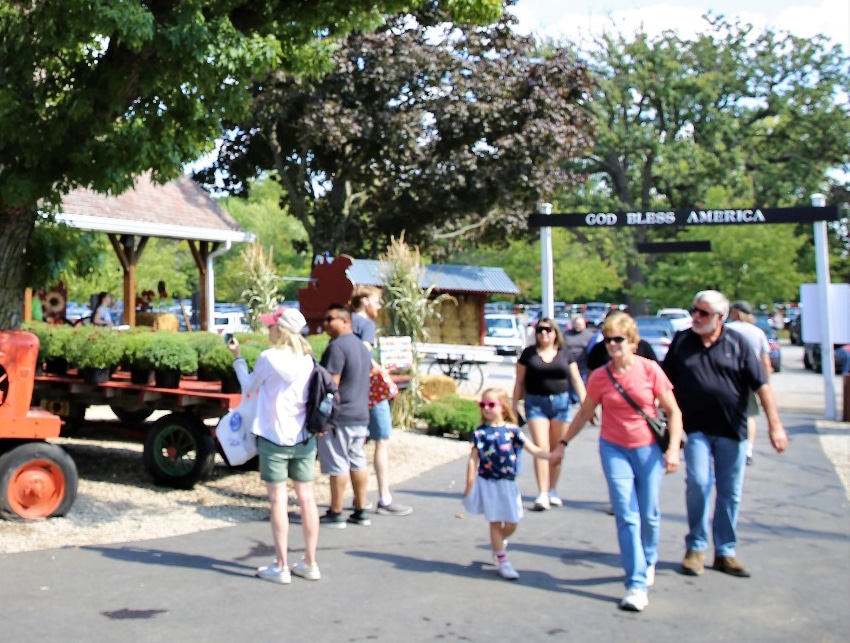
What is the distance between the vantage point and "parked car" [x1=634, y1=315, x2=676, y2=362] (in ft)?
84.0

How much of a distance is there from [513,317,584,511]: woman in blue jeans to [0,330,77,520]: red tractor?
3624 millimetres

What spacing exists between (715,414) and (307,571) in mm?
2734

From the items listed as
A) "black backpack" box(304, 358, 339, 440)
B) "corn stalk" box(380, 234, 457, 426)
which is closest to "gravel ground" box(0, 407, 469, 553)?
"black backpack" box(304, 358, 339, 440)

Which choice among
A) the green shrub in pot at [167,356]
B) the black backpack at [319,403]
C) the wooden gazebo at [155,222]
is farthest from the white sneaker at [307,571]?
the wooden gazebo at [155,222]

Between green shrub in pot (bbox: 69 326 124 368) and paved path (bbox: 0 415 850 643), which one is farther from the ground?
green shrub in pot (bbox: 69 326 124 368)

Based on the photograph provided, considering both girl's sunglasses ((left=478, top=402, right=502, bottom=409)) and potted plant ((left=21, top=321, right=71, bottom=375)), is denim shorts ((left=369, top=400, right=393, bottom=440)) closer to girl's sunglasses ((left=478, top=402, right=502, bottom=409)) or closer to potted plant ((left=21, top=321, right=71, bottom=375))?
girl's sunglasses ((left=478, top=402, right=502, bottom=409))

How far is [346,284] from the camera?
11.8 m

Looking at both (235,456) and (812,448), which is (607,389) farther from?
(812,448)

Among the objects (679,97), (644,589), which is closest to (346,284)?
(644,589)

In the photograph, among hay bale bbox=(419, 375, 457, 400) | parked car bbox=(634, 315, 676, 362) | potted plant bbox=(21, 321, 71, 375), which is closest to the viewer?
potted plant bbox=(21, 321, 71, 375)

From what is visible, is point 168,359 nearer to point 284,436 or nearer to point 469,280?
point 284,436

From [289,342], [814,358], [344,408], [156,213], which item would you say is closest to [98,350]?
[344,408]

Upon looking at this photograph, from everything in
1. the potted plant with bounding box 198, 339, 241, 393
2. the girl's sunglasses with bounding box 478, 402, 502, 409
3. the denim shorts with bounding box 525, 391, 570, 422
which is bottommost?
the denim shorts with bounding box 525, 391, 570, 422

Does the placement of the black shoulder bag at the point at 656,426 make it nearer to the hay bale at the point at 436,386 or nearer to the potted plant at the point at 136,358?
the potted plant at the point at 136,358
